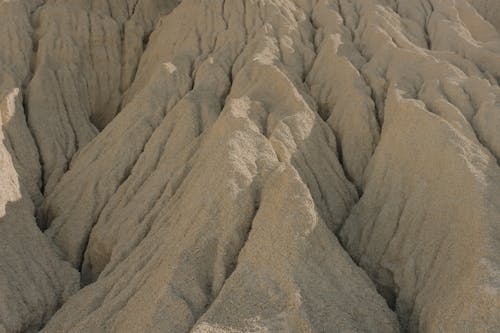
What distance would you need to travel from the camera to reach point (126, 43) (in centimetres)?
1822

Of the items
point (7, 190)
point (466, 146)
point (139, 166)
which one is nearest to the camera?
point (466, 146)

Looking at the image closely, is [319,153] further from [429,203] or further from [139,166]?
[139,166]

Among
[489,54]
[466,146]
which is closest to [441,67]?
[489,54]

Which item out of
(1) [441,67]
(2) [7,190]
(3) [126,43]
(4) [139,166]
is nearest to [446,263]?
(1) [441,67]

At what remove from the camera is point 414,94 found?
1277 cm

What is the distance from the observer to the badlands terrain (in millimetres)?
8375

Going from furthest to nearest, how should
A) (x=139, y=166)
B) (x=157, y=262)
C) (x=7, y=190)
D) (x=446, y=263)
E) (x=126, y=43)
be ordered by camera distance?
(x=126, y=43)
(x=139, y=166)
(x=7, y=190)
(x=157, y=262)
(x=446, y=263)

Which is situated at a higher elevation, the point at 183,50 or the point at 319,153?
the point at 319,153

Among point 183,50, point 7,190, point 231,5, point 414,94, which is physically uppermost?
point 414,94

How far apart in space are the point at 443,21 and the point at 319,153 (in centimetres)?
791

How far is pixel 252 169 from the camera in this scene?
401 inches

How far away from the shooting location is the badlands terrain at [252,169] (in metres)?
8.38

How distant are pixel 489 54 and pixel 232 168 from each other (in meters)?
8.60

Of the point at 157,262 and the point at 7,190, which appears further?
the point at 7,190
